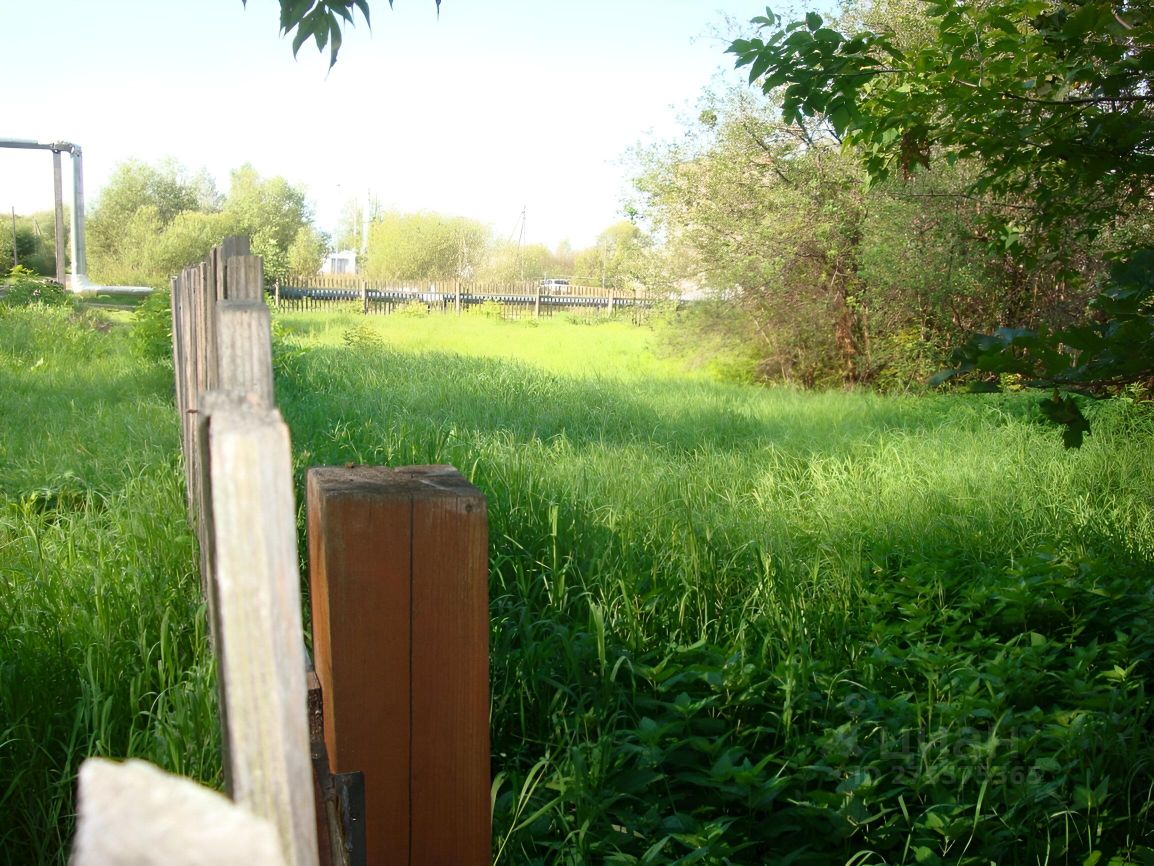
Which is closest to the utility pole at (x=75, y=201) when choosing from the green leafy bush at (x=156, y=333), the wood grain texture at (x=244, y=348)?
the green leafy bush at (x=156, y=333)

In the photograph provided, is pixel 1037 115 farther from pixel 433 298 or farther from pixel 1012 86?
pixel 433 298

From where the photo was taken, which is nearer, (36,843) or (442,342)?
(36,843)

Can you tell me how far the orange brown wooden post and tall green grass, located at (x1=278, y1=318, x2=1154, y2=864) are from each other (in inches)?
29.8

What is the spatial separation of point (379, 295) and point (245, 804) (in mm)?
37388

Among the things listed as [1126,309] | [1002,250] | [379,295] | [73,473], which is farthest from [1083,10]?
[379,295]

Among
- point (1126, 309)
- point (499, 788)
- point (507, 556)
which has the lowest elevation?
point (499, 788)

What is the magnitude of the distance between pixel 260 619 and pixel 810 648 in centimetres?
322

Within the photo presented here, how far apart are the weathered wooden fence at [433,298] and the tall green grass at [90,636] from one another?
29.4 meters

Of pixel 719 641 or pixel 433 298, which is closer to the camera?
pixel 719 641

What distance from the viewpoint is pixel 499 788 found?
2670 millimetres

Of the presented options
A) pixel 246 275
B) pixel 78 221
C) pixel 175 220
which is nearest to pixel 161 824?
pixel 246 275

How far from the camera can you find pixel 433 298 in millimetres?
35625

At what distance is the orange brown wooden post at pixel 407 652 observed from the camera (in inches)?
58.6

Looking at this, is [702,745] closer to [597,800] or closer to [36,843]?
[597,800]
